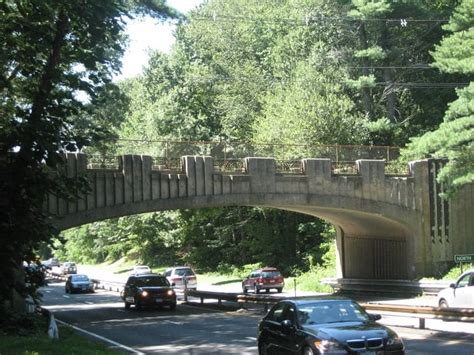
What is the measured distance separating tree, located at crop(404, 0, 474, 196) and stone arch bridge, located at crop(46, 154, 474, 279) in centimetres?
297

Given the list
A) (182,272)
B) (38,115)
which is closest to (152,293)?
(182,272)

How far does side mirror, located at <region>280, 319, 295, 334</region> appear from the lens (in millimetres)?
11903

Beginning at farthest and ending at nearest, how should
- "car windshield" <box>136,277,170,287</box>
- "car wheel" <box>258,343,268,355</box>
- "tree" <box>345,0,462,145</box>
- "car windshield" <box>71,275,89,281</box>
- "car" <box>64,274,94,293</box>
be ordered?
"car windshield" <box>71,275,89,281</box> → "car" <box>64,274,94,293</box> → "tree" <box>345,0,462,145</box> → "car windshield" <box>136,277,170,287</box> → "car wheel" <box>258,343,268,355</box>

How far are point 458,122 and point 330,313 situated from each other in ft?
62.7

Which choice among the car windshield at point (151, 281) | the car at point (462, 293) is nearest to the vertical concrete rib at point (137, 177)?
the car windshield at point (151, 281)

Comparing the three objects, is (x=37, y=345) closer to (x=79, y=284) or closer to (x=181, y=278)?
(x=181, y=278)

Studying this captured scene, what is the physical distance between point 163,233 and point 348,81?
26.8m

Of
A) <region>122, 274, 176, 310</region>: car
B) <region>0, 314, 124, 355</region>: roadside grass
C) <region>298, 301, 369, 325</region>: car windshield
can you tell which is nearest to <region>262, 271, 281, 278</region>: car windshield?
<region>122, 274, 176, 310</region>: car

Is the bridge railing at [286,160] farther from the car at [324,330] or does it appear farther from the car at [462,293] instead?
the car at [324,330]

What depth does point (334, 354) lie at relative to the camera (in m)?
10.7

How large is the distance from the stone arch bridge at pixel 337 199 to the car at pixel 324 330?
1644 centimetres

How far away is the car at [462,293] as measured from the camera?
21672 millimetres

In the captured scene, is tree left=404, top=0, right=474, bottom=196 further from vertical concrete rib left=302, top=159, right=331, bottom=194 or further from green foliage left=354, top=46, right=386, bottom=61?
green foliage left=354, top=46, right=386, bottom=61

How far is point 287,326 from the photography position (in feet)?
39.5
